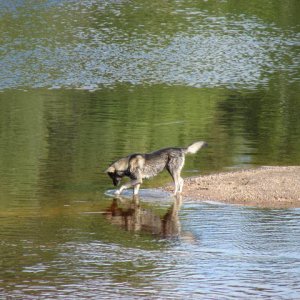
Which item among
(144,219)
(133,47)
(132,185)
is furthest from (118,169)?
(133,47)

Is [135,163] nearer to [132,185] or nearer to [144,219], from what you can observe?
[132,185]

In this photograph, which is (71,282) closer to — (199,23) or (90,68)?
(90,68)

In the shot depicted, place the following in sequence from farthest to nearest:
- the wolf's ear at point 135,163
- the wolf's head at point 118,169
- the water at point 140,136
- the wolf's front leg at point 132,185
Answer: the wolf's head at point 118,169 → the wolf's ear at point 135,163 → the wolf's front leg at point 132,185 → the water at point 140,136

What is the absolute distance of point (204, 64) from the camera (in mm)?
40531

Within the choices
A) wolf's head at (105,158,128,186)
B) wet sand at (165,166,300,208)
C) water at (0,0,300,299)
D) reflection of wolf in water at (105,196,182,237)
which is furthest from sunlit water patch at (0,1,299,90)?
reflection of wolf in water at (105,196,182,237)

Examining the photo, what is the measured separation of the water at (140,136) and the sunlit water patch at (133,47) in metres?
0.08

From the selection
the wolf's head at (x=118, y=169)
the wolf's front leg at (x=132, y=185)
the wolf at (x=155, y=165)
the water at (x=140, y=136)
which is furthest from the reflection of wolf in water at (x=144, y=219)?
the wolf's head at (x=118, y=169)

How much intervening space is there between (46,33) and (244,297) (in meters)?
35.0

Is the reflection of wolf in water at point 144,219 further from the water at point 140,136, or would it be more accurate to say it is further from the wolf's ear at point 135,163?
the wolf's ear at point 135,163

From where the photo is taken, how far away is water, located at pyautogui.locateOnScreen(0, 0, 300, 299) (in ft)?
45.6

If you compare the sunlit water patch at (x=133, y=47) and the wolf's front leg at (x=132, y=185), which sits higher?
the sunlit water patch at (x=133, y=47)

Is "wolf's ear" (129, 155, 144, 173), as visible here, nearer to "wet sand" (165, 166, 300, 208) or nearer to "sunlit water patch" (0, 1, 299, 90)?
"wet sand" (165, 166, 300, 208)

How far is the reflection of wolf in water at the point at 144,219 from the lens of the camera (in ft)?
54.7

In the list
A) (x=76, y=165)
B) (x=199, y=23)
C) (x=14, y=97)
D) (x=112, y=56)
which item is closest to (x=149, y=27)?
(x=199, y=23)
